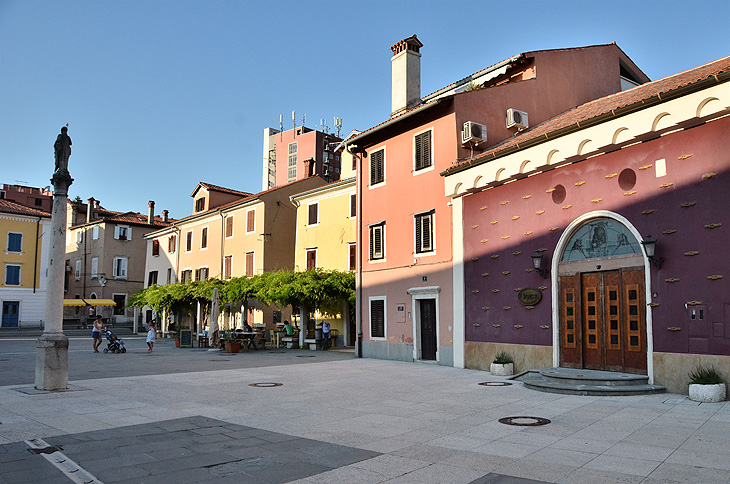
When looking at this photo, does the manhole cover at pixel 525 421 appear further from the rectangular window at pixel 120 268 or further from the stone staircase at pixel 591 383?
the rectangular window at pixel 120 268

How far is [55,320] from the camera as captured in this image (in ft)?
38.5

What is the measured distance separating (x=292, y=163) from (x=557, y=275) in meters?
75.3

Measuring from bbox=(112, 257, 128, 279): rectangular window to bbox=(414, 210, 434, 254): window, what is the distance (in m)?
39.4

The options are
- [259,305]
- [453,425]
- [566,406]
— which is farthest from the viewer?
[259,305]

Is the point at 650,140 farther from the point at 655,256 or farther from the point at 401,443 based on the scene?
the point at 401,443

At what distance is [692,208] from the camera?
1076 cm

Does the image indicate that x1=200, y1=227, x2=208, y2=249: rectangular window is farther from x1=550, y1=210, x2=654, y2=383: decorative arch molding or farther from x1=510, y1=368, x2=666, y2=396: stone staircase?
x1=510, y1=368, x2=666, y2=396: stone staircase

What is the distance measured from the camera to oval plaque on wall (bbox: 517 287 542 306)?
14.0 meters

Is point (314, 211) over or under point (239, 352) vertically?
over

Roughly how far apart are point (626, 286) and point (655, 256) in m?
1.00

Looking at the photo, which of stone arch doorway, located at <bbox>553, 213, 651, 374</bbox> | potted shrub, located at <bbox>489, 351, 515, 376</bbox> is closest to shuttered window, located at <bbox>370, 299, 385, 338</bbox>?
potted shrub, located at <bbox>489, 351, 515, 376</bbox>

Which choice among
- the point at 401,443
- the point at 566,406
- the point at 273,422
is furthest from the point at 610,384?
the point at 273,422

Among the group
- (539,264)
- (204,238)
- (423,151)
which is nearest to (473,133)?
(423,151)

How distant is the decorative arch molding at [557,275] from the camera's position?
11.3 metres
